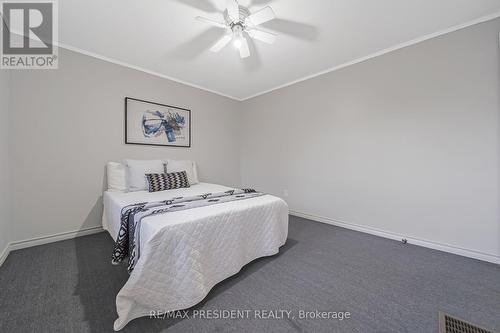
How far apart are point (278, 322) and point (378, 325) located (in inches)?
24.7

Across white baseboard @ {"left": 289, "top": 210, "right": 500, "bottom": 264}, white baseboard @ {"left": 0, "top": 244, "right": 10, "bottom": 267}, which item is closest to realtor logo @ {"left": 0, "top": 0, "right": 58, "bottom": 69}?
white baseboard @ {"left": 0, "top": 244, "right": 10, "bottom": 267}

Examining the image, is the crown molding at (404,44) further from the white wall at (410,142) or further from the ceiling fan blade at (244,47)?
the ceiling fan blade at (244,47)

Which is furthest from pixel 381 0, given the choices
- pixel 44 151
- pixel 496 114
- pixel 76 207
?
pixel 76 207

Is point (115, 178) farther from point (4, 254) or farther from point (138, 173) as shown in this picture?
point (4, 254)

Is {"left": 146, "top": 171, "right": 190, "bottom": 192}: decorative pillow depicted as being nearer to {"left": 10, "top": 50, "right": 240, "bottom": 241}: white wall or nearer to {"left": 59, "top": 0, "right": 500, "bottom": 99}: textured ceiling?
{"left": 10, "top": 50, "right": 240, "bottom": 241}: white wall

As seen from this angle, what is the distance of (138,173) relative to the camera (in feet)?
8.94

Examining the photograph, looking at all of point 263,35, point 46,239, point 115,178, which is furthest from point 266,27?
point 46,239

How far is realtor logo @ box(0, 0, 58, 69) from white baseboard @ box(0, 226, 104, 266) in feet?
6.16

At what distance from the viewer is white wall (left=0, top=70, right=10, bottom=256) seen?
75.7 inches

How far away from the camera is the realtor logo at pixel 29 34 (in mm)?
1879

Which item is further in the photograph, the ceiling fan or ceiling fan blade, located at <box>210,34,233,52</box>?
ceiling fan blade, located at <box>210,34,233,52</box>

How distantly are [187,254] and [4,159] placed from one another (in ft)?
7.49

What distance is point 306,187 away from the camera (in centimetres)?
343

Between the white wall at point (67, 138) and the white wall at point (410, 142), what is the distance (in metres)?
2.69
